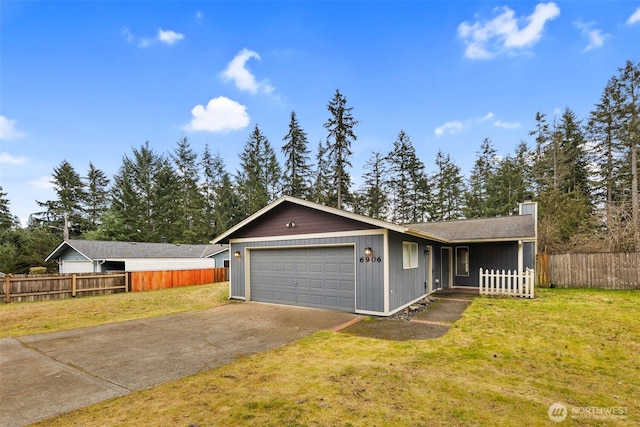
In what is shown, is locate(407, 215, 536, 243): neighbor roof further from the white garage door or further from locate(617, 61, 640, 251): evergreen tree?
locate(617, 61, 640, 251): evergreen tree

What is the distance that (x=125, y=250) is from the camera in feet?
65.1

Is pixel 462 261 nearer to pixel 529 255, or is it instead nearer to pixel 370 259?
pixel 529 255

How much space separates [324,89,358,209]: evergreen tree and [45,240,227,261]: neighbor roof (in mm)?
11246

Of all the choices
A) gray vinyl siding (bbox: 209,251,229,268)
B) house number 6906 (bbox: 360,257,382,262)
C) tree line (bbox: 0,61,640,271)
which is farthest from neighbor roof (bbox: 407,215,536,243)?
gray vinyl siding (bbox: 209,251,229,268)

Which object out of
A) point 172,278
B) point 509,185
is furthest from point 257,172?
point 509,185

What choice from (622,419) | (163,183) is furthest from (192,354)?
(163,183)

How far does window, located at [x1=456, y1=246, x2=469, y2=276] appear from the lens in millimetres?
13953

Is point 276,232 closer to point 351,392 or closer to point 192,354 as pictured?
point 192,354

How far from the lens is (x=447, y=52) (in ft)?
49.0

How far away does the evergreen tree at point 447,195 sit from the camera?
93.0ft

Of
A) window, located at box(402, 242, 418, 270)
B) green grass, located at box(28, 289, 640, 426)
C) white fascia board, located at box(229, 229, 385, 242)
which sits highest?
white fascia board, located at box(229, 229, 385, 242)

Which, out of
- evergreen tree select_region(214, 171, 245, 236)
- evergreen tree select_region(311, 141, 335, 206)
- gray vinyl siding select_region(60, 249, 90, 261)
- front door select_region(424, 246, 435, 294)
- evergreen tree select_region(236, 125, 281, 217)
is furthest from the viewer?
evergreen tree select_region(214, 171, 245, 236)

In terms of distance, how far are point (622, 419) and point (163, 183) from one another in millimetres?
33445

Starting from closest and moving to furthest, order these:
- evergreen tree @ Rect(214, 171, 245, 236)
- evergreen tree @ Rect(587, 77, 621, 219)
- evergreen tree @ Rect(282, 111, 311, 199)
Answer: evergreen tree @ Rect(587, 77, 621, 219) < evergreen tree @ Rect(282, 111, 311, 199) < evergreen tree @ Rect(214, 171, 245, 236)
